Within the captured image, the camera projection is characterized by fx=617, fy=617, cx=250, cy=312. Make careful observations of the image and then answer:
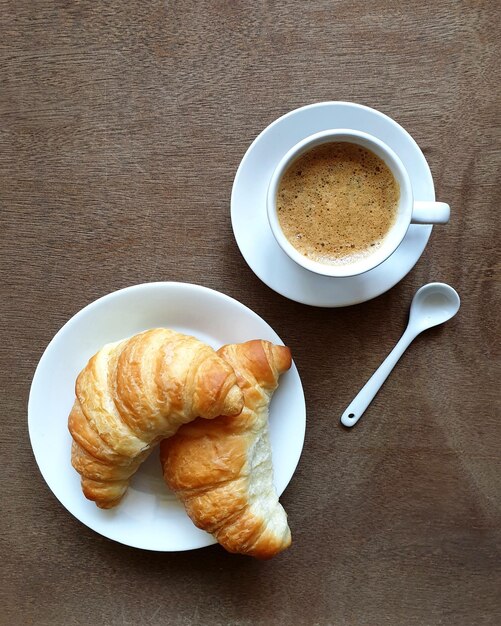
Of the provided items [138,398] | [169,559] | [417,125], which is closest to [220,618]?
[169,559]

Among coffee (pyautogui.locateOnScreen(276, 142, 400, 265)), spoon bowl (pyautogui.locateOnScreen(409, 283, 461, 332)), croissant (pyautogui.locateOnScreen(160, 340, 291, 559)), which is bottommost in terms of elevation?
croissant (pyautogui.locateOnScreen(160, 340, 291, 559))

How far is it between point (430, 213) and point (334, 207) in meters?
0.19

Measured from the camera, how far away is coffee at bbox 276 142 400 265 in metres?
1.22

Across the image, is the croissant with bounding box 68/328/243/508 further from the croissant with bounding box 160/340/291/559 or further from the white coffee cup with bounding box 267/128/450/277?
the white coffee cup with bounding box 267/128/450/277

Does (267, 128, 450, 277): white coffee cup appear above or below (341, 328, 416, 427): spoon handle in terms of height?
above

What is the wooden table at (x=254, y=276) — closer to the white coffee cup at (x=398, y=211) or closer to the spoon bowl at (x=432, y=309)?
the spoon bowl at (x=432, y=309)

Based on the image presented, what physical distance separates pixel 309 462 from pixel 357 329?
329 millimetres

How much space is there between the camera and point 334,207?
123 cm

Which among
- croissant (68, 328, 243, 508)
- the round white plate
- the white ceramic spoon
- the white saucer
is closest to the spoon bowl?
the white ceramic spoon

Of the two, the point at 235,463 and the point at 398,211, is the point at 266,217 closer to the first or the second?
the point at 398,211

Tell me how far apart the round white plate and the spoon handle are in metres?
0.15

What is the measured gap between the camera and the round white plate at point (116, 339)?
130 cm

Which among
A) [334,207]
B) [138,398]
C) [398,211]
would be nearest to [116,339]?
[138,398]

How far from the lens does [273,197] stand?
3.88 feet
